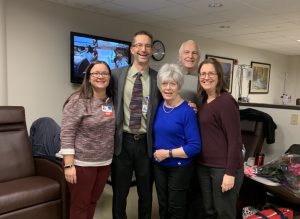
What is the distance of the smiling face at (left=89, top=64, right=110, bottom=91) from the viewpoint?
1.85 m

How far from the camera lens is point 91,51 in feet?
13.7

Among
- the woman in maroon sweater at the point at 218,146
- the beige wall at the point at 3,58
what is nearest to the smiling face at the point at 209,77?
the woman in maroon sweater at the point at 218,146

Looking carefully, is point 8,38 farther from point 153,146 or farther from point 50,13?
point 153,146

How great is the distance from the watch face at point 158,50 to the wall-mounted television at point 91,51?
69 cm

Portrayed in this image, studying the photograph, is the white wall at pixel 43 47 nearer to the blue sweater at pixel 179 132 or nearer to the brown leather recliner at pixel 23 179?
the brown leather recliner at pixel 23 179

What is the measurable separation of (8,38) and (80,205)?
250cm

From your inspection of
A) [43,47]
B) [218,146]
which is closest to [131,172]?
[218,146]

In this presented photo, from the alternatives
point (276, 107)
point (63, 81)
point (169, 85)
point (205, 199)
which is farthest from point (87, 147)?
point (63, 81)

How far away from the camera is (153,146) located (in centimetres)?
197

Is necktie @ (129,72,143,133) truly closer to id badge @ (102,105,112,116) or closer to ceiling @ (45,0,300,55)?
id badge @ (102,105,112,116)

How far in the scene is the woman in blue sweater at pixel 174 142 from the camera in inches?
72.3

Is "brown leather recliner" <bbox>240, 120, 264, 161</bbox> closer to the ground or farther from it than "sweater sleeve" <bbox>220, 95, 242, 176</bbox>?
closer to the ground

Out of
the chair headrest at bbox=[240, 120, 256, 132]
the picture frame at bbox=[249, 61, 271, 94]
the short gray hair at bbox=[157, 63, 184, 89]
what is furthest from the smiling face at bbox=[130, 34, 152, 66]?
the picture frame at bbox=[249, 61, 271, 94]

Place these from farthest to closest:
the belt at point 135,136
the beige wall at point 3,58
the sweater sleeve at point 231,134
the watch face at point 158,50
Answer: the watch face at point 158,50 → the beige wall at point 3,58 → the belt at point 135,136 → the sweater sleeve at point 231,134
